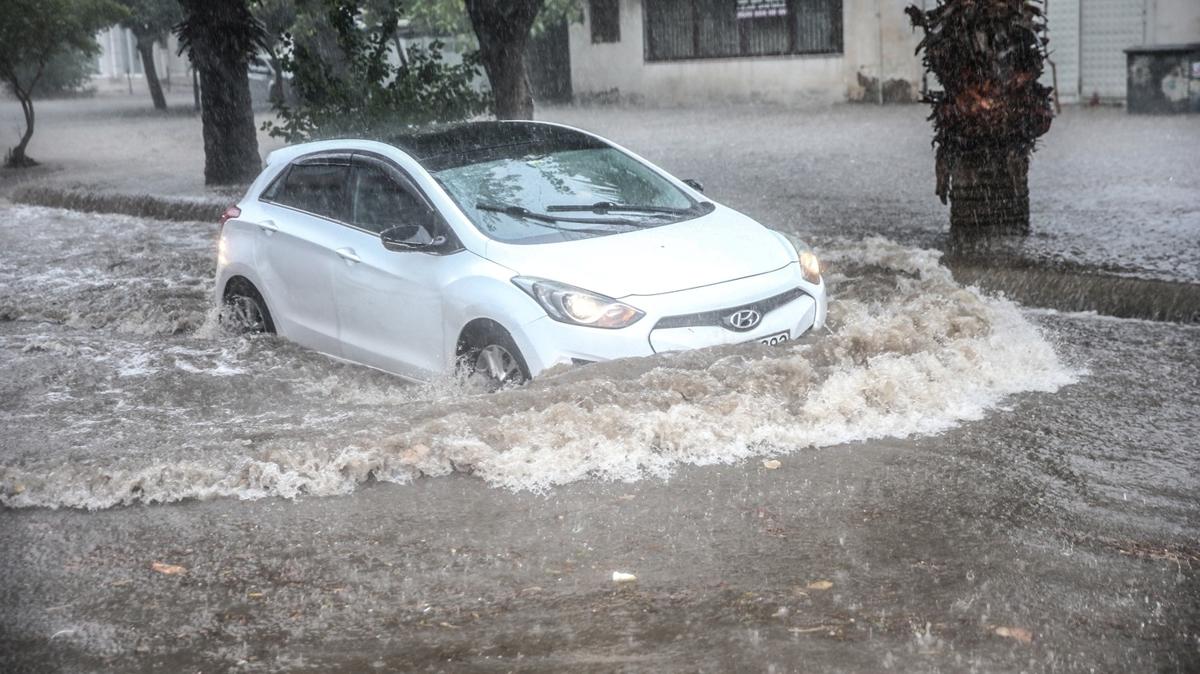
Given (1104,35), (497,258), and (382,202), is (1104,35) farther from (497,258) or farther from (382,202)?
(497,258)

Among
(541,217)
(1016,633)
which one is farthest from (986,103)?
(1016,633)

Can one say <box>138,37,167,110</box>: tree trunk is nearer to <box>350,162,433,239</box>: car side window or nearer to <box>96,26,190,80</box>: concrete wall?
<box>96,26,190,80</box>: concrete wall

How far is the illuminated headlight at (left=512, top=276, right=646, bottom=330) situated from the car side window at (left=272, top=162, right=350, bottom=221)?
1.92 meters

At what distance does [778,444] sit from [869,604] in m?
1.94

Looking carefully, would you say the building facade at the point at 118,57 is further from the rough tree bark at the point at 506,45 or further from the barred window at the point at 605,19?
the rough tree bark at the point at 506,45

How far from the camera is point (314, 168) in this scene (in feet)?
28.0

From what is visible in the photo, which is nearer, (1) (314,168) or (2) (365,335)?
(2) (365,335)

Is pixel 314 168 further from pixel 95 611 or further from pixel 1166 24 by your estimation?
pixel 1166 24

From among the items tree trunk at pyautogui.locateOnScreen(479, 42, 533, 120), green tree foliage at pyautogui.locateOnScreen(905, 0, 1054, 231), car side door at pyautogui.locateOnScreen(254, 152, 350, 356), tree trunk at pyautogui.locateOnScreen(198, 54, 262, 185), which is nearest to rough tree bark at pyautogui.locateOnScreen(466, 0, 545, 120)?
tree trunk at pyautogui.locateOnScreen(479, 42, 533, 120)

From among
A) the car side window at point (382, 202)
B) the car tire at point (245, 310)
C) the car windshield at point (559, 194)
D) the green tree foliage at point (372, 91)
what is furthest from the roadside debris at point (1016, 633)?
the green tree foliage at point (372, 91)

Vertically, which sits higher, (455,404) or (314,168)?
(314,168)

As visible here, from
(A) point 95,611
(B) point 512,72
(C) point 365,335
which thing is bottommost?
(A) point 95,611

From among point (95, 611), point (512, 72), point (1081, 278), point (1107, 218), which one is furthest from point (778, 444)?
point (512, 72)

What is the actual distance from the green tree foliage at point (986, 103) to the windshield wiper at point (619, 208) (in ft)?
12.5
